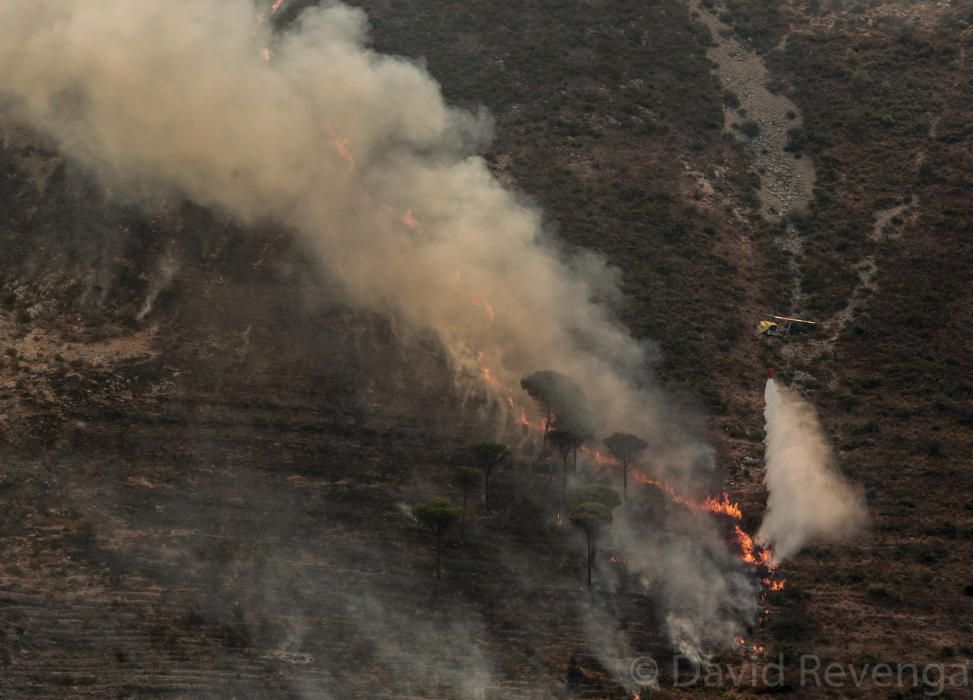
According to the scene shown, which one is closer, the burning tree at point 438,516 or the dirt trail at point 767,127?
the burning tree at point 438,516

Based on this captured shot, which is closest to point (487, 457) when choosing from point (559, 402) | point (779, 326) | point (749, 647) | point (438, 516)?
point (559, 402)

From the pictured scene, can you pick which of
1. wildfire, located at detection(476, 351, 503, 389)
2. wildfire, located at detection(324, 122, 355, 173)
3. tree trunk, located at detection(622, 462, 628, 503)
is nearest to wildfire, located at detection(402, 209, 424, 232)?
wildfire, located at detection(324, 122, 355, 173)

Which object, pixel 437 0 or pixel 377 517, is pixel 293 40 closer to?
pixel 437 0

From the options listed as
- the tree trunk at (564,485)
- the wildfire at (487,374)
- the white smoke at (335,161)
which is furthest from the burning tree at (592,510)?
the wildfire at (487,374)

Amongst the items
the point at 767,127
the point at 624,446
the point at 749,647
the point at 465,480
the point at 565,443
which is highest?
the point at 767,127

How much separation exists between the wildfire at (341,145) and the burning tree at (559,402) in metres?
21.5

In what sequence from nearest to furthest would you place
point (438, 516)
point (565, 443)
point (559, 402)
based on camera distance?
1. point (438, 516)
2. point (565, 443)
3. point (559, 402)

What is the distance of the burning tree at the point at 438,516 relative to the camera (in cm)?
5728

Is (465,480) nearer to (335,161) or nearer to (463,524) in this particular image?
(463,524)

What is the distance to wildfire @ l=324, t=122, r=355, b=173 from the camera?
79669mm

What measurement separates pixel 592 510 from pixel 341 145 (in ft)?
107

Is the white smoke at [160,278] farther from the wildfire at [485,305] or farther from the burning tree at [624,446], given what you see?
the burning tree at [624,446]

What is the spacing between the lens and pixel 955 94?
87.6 metres

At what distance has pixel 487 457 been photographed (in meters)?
61.7
